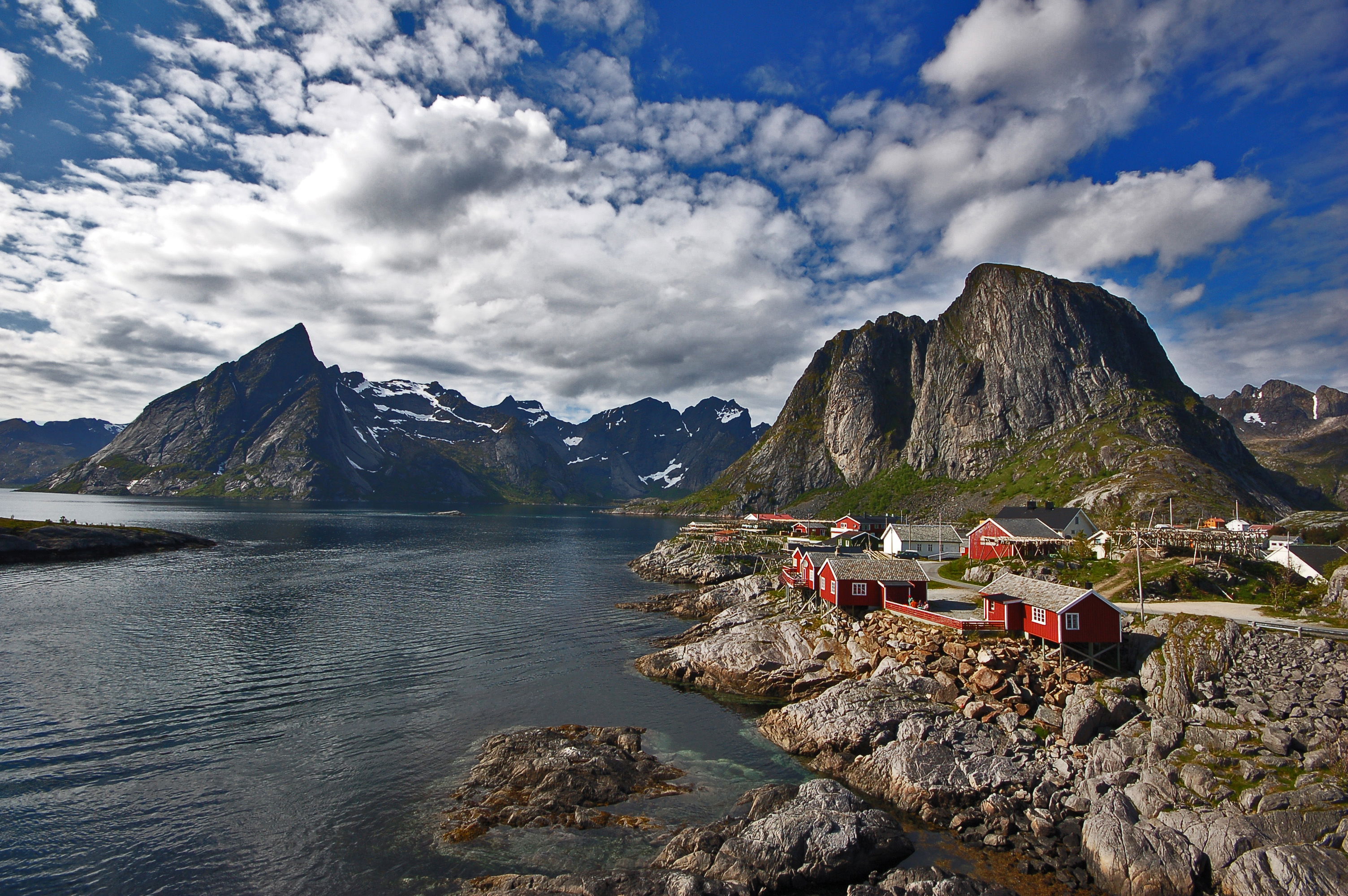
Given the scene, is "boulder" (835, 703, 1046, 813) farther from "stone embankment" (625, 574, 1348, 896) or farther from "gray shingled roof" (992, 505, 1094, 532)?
Answer: "gray shingled roof" (992, 505, 1094, 532)

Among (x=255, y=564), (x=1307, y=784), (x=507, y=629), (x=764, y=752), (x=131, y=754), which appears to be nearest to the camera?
(x=1307, y=784)

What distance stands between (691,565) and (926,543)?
37933mm

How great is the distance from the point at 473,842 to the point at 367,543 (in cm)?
12644

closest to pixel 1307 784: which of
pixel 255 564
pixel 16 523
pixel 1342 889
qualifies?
pixel 1342 889

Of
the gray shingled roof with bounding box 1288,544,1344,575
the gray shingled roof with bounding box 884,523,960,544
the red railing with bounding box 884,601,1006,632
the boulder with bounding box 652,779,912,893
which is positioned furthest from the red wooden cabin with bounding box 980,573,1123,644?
the gray shingled roof with bounding box 884,523,960,544

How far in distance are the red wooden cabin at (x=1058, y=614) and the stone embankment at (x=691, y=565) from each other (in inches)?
2173

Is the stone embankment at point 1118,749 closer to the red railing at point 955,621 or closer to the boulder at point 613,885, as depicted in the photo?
the red railing at point 955,621

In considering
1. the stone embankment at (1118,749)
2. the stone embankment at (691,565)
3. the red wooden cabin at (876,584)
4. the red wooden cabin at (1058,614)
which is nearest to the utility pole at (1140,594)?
the red wooden cabin at (1058,614)

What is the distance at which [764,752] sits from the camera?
35250 mm

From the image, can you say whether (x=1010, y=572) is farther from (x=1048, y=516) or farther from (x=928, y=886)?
(x=928, y=886)

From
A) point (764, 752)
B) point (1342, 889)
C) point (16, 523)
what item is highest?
point (16, 523)

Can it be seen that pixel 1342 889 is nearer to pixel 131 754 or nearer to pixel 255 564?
pixel 131 754

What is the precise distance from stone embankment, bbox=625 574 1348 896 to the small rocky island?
11998cm

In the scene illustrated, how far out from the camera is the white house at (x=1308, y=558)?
2114 inches
